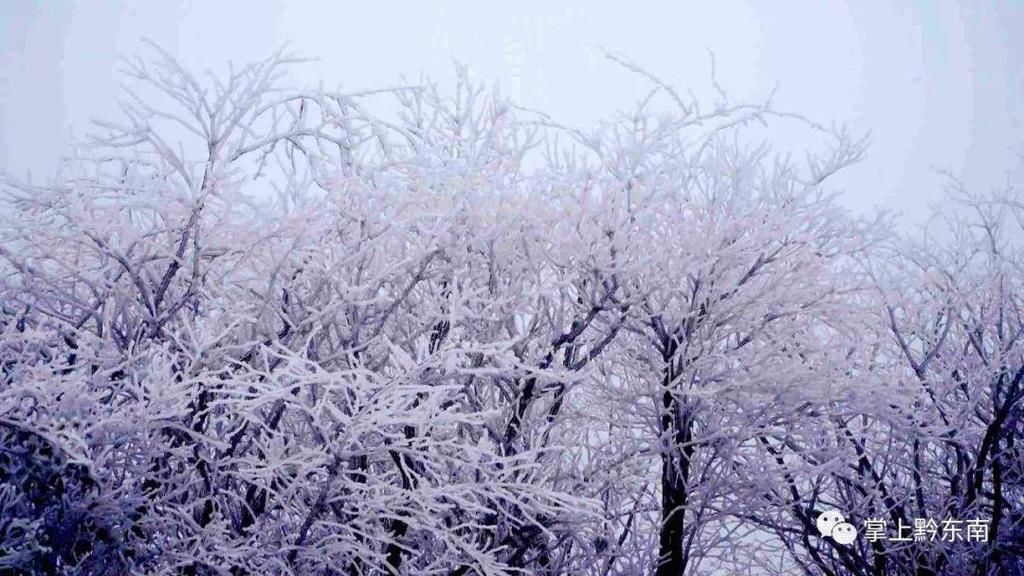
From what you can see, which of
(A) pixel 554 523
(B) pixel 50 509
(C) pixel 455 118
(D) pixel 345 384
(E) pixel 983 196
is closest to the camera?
(D) pixel 345 384

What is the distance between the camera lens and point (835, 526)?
25.1 ft

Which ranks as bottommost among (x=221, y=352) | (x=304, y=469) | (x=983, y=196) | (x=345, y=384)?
(x=304, y=469)

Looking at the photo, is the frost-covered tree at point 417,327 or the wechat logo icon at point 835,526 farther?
the wechat logo icon at point 835,526

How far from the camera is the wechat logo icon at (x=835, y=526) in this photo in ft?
25.0

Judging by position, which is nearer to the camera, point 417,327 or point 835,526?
point 417,327

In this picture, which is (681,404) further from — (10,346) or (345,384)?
(10,346)

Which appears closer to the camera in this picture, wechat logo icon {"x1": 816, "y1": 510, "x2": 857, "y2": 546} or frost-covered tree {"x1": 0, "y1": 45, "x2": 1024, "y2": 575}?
frost-covered tree {"x1": 0, "y1": 45, "x2": 1024, "y2": 575}

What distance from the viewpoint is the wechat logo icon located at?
25.0ft

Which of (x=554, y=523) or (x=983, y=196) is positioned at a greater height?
(x=983, y=196)

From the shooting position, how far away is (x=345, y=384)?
3668 millimetres

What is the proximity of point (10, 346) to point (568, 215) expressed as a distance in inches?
151

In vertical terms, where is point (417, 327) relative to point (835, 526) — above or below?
above

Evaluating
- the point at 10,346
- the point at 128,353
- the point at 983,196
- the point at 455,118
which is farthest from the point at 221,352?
the point at 983,196

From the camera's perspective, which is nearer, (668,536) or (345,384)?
(345,384)
